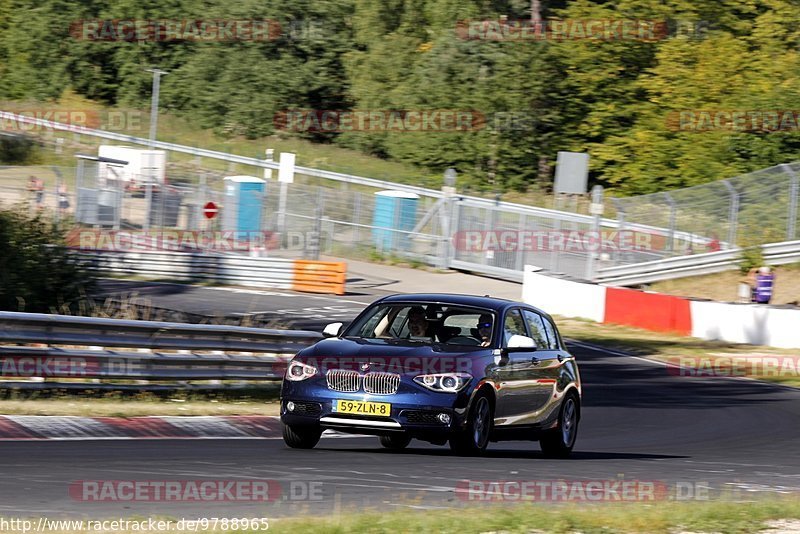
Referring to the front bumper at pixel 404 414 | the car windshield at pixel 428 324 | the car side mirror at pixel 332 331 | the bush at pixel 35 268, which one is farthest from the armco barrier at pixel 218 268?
the front bumper at pixel 404 414

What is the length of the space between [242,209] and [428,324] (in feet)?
86.2

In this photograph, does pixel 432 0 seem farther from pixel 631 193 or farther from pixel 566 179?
pixel 566 179

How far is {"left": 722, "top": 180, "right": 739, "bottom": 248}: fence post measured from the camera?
111ft

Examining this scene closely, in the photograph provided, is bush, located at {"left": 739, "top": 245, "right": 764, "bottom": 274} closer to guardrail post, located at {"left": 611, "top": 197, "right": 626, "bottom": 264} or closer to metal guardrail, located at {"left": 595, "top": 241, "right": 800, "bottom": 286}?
metal guardrail, located at {"left": 595, "top": 241, "right": 800, "bottom": 286}

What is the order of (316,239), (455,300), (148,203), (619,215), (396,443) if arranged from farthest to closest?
(316,239) < (148,203) < (619,215) < (396,443) < (455,300)

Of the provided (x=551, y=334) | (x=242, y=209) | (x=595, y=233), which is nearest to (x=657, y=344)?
(x=595, y=233)

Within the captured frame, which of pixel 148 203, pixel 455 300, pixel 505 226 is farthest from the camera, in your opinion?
pixel 505 226

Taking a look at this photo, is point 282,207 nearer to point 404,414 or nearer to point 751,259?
point 751,259

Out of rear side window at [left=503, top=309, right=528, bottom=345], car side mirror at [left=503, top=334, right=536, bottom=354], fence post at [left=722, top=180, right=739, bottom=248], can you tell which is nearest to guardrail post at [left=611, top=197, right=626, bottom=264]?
fence post at [left=722, top=180, right=739, bottom=248]

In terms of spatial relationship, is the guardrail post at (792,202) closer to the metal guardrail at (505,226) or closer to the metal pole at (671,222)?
the metal guardrail at (505,226)

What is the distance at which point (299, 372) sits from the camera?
1058cm

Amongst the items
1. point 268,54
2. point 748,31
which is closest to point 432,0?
point 268,54

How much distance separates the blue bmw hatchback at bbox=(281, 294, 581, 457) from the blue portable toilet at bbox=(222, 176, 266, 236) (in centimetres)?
2534

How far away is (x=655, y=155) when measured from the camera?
53.4 meters
